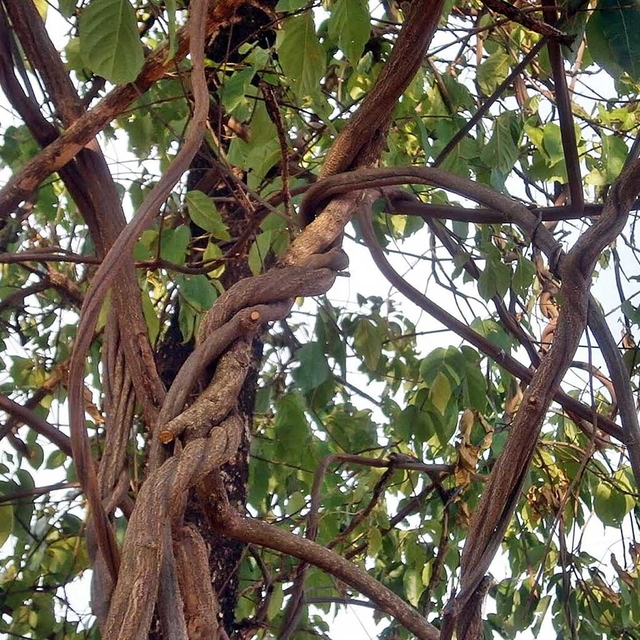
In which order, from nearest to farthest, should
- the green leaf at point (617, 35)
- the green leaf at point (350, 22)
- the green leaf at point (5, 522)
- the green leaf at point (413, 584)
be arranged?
the green leaf at point (617, 35), the green leaf at point (350, 22), the green leaf at point (5, 522), the green leaf at point (413, 584)

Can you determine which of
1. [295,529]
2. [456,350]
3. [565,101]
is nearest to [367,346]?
[456,350]

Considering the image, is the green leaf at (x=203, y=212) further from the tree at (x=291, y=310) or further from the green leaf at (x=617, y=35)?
the green leaf at (x=617, y=35)

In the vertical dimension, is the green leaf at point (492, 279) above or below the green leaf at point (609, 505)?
above

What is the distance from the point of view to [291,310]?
0.64 meters

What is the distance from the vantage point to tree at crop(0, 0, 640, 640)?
0.57 m

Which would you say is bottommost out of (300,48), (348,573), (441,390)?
(348,573)

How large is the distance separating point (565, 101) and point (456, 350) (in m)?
0.50

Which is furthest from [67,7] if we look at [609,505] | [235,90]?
[609,505]

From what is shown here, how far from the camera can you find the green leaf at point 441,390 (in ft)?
3.88

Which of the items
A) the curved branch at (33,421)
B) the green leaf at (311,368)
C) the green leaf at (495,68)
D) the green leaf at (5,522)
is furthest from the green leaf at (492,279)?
the green leaf at (5,522)

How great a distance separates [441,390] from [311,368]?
183mm

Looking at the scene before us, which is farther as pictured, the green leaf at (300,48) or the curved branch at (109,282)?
the green leaf at (300,48)

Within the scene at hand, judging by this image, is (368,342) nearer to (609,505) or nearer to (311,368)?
(311,368)

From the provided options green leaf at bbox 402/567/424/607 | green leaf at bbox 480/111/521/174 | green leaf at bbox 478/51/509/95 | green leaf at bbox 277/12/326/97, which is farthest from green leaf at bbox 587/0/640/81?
green leaf at bbox 402/567/424/607
